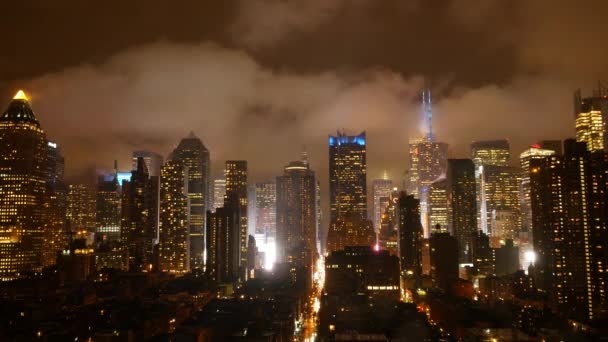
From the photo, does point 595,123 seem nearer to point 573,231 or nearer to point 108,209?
point 573,231

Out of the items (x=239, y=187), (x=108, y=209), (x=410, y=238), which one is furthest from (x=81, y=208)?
(x=410, y=238)

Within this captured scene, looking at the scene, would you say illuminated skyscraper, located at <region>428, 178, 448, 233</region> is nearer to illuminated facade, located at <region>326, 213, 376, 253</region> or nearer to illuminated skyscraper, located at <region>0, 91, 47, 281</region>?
illuminated facade, located at <region>326, 213, 376, 253</region>

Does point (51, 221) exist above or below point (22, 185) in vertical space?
below

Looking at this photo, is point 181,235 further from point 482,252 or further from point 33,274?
point 482,252

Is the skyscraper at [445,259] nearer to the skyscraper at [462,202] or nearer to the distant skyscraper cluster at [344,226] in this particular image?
the distant skyscraper cluster at [344,226]

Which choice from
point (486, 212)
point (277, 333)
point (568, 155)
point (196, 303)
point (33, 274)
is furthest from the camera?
point (486, 212)

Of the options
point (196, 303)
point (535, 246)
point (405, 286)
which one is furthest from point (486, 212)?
point (196, 303)

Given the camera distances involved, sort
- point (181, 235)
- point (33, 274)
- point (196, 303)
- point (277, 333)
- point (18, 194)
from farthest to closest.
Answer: point (181, 235) < point (18, 194) < point (33, 274) < point (196, 303) < point (277, 333)
